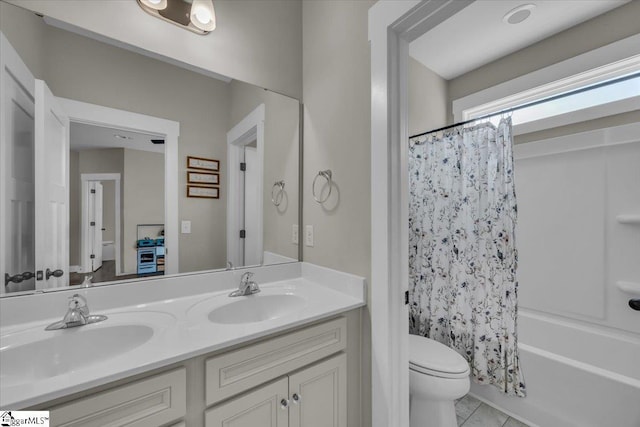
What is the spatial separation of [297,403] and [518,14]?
2544mm

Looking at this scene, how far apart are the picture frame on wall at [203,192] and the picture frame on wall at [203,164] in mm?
99

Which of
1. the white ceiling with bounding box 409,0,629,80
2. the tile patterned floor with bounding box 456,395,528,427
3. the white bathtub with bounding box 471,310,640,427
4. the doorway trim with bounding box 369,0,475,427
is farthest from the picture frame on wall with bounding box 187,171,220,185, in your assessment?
the white bathtub with bounding box 471,310,640,427

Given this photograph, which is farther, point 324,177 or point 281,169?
point 281,169

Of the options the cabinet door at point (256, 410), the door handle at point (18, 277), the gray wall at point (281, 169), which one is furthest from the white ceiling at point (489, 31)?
the door handle at point (18, 277)

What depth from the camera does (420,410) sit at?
4.76 feet

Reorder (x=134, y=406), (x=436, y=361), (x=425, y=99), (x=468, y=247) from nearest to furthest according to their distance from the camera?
(x=134, y=406) < (x=436, y=361) < (x=468, y=247) < (x=425, y=99)

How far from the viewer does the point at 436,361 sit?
1431 millimetres

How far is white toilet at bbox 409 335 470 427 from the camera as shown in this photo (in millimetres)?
1355

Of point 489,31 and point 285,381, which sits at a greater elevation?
point 489,31

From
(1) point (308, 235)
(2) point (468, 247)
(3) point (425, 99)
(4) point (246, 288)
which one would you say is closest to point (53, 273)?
(4) point (246, 288)

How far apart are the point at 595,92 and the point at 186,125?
266cm

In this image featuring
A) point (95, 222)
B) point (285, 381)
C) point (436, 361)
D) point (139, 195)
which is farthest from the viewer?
point (436, 361)

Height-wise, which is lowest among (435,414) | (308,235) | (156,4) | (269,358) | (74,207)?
(435,414)

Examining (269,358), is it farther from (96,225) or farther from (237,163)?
(237,163)
